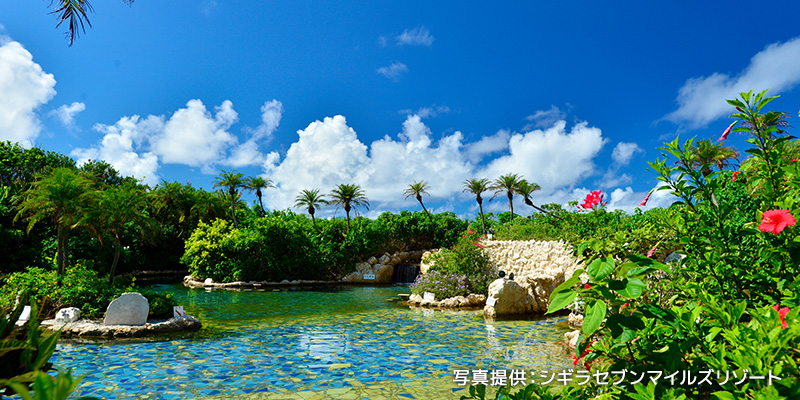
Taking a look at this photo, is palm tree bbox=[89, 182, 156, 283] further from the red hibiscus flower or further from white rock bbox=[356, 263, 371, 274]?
white rock bbox=[356, 263, 371, 274]

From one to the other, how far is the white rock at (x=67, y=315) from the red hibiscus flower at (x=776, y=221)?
39.6 feet

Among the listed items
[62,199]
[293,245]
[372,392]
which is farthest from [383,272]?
[372,392]

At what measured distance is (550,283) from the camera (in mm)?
13195

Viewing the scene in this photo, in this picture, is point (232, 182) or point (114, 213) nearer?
point (114, 213)

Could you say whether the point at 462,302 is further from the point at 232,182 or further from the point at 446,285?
the point at 232,182

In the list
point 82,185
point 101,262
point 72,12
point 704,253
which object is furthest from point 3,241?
point 704,253

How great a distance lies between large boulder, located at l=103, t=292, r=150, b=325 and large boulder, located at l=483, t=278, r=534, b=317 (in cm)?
902

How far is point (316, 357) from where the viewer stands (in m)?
7.54

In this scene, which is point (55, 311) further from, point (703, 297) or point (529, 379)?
point (703, 297)

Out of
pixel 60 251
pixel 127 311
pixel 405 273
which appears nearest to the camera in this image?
pixel 127 311

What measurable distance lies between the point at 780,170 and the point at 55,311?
13.6 m

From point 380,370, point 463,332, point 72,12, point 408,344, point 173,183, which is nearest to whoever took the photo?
point 380,370

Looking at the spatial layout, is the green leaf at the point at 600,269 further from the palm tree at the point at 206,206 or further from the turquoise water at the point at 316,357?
the palm tree at the point at 206,206

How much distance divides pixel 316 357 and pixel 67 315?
635 cm
